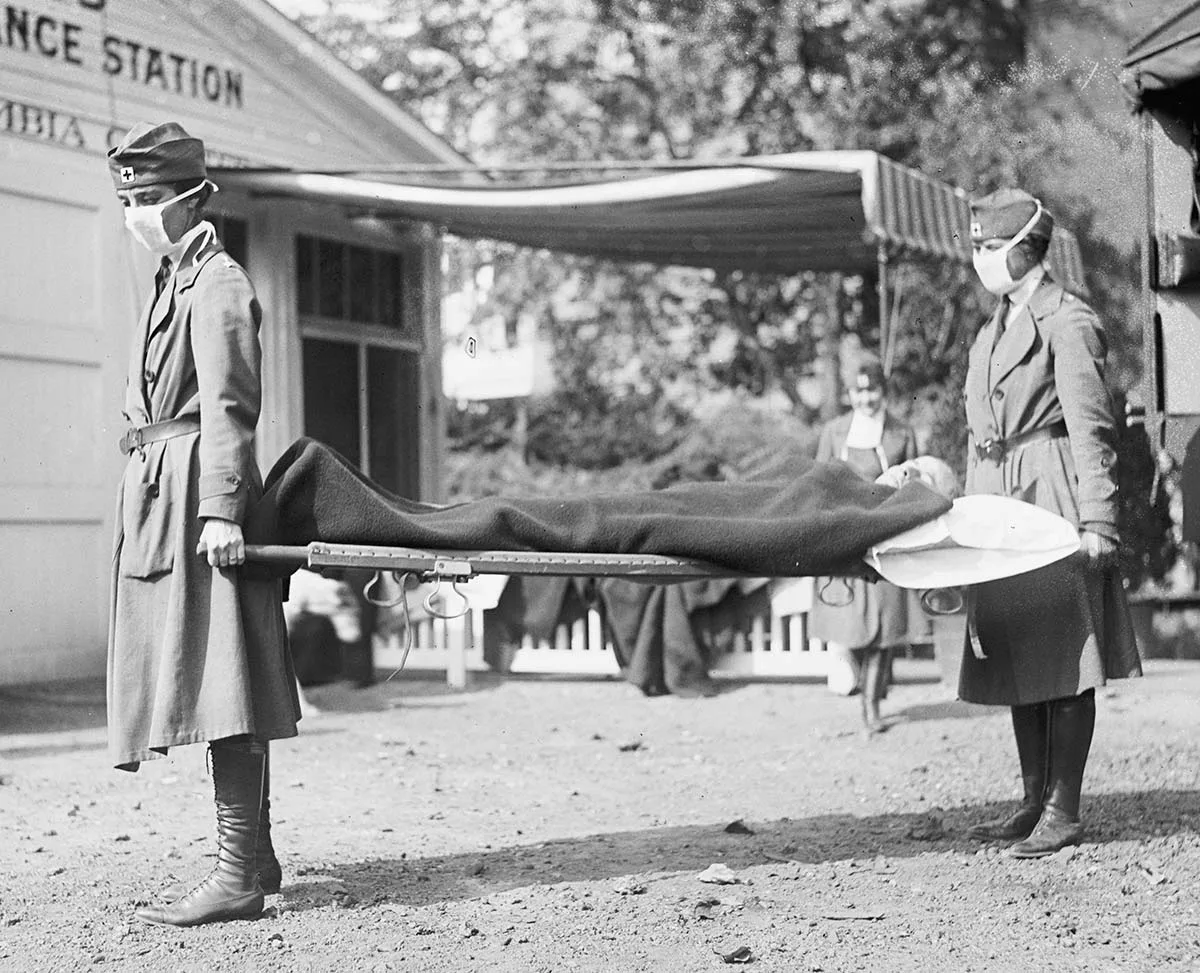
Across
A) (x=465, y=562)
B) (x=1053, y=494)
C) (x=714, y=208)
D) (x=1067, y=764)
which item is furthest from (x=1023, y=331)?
(x=714, y=208)

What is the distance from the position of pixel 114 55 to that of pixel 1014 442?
701cm

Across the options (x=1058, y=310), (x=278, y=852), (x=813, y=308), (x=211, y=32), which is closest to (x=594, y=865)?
(x=278, y=852)

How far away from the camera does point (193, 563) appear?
426cm

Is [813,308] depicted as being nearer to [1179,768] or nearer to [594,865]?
[1179,768]

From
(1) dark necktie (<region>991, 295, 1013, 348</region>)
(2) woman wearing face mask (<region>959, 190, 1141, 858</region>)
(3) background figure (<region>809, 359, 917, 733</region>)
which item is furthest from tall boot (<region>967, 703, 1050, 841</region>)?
(3) background figure (<region>809, 359, 917, 733</region>)

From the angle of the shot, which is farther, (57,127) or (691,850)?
(57,127)

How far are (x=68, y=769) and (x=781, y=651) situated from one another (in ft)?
14.9

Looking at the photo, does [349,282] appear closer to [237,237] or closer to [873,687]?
[237,237]

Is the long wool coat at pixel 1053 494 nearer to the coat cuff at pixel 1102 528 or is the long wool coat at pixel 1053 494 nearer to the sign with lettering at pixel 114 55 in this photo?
the coat cuff at pixel 1102 528

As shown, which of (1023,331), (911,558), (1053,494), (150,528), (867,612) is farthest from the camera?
(867,612)

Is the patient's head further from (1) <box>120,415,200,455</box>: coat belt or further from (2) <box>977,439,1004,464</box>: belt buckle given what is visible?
(1) <box>120,415,200,455</box>: coat belt

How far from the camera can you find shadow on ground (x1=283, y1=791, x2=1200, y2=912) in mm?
4703

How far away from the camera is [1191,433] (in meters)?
5.89

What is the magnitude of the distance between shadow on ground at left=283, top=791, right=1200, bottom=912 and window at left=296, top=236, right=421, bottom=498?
706cm
